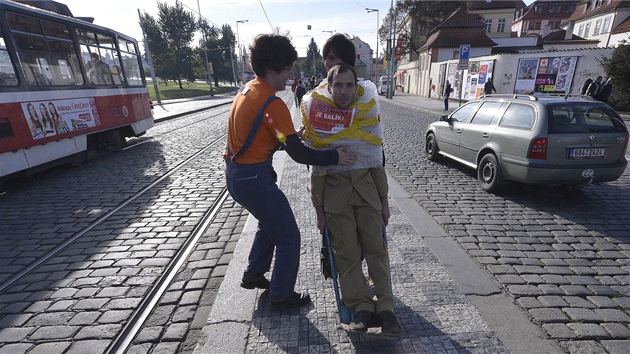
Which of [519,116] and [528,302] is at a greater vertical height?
[519,116]

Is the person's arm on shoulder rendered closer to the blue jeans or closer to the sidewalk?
the blue jeans

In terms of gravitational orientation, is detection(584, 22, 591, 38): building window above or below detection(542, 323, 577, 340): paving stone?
above

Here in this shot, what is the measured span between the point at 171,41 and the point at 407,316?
65573 mm

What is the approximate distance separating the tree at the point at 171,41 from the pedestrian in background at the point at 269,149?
196ft

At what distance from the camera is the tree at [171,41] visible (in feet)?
185

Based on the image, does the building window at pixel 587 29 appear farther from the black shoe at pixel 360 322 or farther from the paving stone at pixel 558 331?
the black shoe at pixel 360 322

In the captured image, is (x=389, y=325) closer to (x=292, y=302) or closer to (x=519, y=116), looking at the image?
(x=292, y=302)

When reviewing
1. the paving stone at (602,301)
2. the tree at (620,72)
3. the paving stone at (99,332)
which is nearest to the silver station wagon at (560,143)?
the paving stone at (602,301)

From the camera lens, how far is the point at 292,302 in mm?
2744

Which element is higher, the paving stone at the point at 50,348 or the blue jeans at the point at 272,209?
the blue jeans at the point at 272,209

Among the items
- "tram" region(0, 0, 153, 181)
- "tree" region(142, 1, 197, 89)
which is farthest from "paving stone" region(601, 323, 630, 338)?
"tree" region(142, 1, 197, 89)

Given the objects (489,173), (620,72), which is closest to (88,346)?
(489,173)

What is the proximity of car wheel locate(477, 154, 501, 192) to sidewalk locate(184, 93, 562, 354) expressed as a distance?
2369 mm

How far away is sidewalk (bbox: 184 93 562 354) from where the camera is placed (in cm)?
235
